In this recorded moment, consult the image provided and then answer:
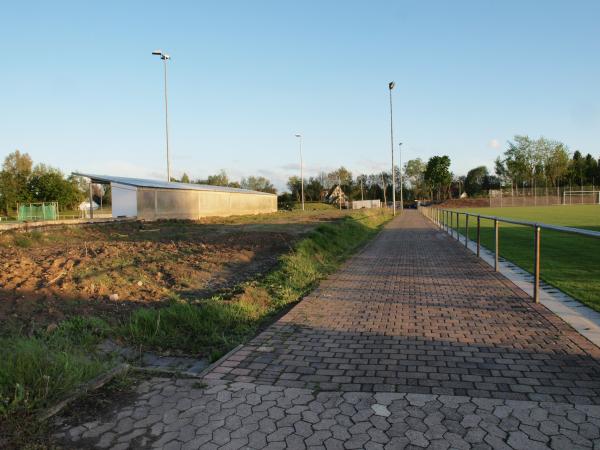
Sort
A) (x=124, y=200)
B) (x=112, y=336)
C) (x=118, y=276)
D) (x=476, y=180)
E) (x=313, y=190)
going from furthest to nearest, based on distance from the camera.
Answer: (x=476, y=180)
(x=313, y=190)
(x=124, y=200)
(x=118, y=276)
(x=112, y=336)

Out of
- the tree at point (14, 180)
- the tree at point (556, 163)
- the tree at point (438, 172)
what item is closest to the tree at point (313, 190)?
the tree at point (438, 172)

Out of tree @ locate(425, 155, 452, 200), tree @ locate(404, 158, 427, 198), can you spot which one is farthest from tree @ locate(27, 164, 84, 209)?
tree @ locate(404, 158, 427, 198)

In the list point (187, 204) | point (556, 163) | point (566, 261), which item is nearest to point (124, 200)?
point (187, 204)

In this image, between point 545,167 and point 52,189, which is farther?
point 545,167

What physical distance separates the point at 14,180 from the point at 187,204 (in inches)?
1326

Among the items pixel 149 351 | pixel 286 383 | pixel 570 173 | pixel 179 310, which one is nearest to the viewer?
pixel 286 383

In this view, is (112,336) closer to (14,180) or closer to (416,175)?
(14,180)

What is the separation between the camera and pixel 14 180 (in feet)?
171

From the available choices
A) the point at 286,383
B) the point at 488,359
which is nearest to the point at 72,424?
the point at 286,383

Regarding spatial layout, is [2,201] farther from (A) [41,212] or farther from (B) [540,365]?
(B) [540,365]

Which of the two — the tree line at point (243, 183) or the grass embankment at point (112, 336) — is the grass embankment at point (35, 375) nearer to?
the grass embankment at point (112, 336)

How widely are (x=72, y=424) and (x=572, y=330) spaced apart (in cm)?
480

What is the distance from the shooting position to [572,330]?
4723mm

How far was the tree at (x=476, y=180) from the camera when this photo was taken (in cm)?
10950
